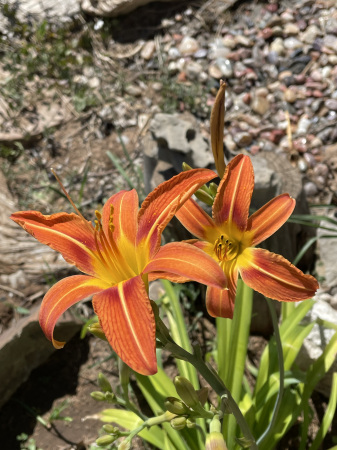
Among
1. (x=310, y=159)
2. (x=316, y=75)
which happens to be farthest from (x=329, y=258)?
(x=316, y=75)

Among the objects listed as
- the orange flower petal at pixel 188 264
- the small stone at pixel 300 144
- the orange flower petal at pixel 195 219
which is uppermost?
the orange flower petal at pixel 188 264

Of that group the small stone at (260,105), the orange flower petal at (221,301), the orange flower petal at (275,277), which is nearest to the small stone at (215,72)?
the small stone at (260,105)

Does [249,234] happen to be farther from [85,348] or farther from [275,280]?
[85,348]

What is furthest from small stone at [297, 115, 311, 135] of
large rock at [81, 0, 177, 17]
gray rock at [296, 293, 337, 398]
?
large rock at [81, 0, 177, 17]

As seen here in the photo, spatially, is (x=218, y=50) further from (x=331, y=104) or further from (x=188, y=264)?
(x=188, y=264)

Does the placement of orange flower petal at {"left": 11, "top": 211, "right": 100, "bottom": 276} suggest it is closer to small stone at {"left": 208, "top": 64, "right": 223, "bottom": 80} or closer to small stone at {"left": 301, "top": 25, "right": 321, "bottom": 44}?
small stone at {"left": 208, "top": 64, "right": 223, "bottom": 80}

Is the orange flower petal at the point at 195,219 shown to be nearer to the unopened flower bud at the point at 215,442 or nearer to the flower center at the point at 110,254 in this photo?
the flower center at the point at 110,254
